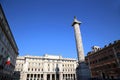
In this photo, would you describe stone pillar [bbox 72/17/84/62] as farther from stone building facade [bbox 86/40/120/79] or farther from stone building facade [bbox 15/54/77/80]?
stone building facade [bbox 15/54/77/80]

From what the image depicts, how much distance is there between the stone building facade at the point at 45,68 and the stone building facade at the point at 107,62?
2606 cm

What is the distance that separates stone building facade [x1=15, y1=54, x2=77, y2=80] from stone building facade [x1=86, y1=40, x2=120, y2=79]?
26.1 m

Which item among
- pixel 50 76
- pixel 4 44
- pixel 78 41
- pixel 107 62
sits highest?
pixel 78 41

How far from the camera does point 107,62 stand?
131 ft

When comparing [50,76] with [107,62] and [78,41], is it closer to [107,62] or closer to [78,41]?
[107,62]

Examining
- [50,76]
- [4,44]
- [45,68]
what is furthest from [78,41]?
[50,76]

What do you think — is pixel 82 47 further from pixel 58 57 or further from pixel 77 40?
pixel 58 57

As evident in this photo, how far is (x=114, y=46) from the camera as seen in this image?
1470 inches

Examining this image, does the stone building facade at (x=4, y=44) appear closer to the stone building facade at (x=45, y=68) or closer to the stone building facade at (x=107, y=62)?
the stone building facade at (x=107, y=62)

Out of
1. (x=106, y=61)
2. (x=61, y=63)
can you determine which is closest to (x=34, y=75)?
(x=61, y=63)

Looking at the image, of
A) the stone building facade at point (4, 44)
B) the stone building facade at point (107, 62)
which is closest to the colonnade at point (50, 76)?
the stone building facade at point (107, 62)

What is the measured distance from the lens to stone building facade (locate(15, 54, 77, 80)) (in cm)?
6412

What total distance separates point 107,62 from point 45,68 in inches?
1574

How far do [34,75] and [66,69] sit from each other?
857 inches
